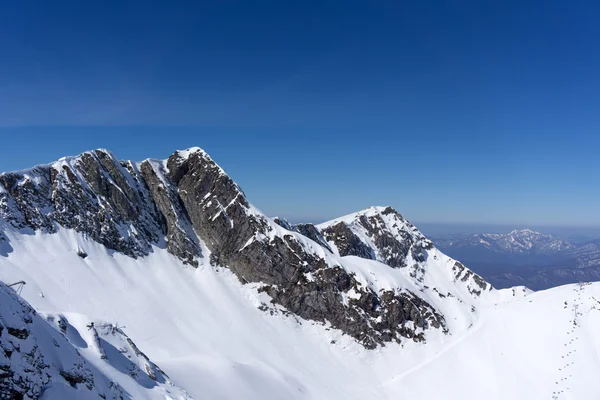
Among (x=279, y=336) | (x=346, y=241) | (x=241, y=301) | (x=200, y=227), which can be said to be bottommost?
(x=279, y=336)

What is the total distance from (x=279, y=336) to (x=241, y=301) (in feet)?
30.9

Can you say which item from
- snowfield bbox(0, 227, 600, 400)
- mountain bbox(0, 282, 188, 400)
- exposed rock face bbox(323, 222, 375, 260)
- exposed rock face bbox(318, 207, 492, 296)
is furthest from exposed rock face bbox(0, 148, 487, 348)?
mountain bbox(0, 282, 188, 400)

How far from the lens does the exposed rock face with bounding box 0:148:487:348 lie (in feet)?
191

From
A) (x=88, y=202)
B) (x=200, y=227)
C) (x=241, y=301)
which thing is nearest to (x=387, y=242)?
(x=241, y=301)

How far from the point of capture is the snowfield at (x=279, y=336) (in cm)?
3409

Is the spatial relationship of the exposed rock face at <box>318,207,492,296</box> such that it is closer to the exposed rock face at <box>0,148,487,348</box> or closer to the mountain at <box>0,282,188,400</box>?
the exposed rock face at <box>0,148,487,348</box>

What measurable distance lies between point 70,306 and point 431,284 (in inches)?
3303

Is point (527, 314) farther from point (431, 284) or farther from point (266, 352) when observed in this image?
point (431, 284)

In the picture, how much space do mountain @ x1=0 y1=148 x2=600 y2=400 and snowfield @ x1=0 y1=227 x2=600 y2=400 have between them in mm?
205

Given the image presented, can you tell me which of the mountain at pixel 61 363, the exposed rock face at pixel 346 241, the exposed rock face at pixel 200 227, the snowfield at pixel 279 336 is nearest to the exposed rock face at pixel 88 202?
the exposed rock face at pixel 200 227

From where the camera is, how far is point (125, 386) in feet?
61.4

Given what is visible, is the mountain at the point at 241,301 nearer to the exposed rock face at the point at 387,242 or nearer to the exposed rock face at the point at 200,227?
the exposed rock face at the point at 200,227

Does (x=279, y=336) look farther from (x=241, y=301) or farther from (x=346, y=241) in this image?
(x=346, y=241)

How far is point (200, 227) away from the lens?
7019cm
